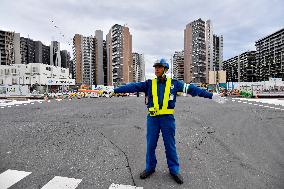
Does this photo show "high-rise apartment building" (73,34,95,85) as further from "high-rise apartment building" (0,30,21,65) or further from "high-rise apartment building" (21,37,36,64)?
"high-rise apartment building" (21,37,36,64)

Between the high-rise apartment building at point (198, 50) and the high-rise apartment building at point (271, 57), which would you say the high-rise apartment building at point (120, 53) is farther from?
the high-rise apartment building at point (271, 57)

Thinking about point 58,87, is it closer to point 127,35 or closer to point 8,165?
point 127,35

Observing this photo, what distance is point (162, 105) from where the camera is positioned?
3.86m

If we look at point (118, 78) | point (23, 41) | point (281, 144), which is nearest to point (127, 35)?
point (118, 78)

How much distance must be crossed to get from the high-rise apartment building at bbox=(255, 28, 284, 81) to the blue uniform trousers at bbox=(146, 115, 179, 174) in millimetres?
160538

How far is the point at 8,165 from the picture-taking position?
438cm

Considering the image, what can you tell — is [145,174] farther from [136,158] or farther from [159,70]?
[159,70]

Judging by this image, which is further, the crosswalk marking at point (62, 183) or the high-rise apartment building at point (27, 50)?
the high-rise apartment building at point (27, 50)

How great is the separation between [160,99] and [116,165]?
148 centimetres

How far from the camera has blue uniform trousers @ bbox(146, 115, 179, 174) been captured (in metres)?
3.90

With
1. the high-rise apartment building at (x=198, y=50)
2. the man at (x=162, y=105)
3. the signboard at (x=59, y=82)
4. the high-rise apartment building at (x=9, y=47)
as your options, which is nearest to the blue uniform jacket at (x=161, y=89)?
the man at (x=162, y=105)

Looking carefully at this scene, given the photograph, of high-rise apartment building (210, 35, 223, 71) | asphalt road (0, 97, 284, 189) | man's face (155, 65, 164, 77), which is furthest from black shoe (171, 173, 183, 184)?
high-rise apartment building (210, 35, 223, 71)

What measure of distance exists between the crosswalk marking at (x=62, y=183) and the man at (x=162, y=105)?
1.00m

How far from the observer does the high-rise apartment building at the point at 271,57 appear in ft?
495
